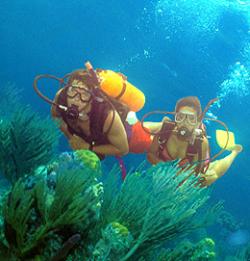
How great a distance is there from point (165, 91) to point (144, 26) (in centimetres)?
523

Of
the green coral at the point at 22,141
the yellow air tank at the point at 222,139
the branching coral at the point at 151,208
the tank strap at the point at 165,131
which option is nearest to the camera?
the branching coral at the point at 151,208

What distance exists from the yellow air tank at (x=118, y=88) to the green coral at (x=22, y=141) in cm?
174

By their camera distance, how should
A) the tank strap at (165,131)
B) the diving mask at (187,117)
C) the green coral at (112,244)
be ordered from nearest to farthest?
the green coral at (112,244) → the diving mask at (187,117) → the tank strap at (165,131)

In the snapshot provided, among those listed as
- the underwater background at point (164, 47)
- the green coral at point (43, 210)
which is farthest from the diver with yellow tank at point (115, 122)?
the underwater background at point (164, 47)

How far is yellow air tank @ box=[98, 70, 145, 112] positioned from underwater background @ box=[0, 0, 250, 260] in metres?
17.2

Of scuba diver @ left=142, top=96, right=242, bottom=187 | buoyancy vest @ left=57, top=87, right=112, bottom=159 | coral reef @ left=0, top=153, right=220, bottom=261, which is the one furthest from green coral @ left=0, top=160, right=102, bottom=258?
scuba diver @ left=142, top=96, right=242, bottom=187

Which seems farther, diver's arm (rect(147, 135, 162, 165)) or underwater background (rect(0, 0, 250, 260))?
underwater background (rect(0, 0, 250, 260))

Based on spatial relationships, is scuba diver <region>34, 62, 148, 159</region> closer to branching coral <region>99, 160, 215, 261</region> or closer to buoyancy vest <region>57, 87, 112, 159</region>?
buoyancy vest <region>57, 87, 112, 159</region>

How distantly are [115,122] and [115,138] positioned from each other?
256mm

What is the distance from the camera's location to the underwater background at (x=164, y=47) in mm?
25219

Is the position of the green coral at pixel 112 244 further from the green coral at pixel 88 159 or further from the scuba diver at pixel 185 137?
the scuba diver at pixel 185 137

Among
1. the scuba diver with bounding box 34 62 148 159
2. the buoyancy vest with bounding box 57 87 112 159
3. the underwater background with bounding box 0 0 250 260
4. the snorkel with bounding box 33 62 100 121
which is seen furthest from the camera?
the underwater background with bounding box 0 0 250 260

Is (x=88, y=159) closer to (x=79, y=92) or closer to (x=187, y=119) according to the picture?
(x=79, y=92)

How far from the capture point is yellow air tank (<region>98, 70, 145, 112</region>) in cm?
537
